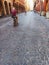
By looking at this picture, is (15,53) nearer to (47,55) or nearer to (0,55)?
(0,55)

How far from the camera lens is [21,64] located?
5.80 meters

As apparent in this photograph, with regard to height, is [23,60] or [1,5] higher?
[23,60]

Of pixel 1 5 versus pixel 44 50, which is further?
pixel 1 5

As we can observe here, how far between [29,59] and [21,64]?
2.01ft

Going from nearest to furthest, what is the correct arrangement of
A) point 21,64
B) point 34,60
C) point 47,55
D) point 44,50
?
point 21,64, point 34,60, point 47,55, point 44,50

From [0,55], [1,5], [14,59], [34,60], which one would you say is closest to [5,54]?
[0,55]

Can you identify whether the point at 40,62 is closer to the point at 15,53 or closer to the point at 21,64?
Result: the point at 21,64

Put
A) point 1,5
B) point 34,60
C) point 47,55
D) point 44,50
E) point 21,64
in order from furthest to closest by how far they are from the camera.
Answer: point 1,5 → point 44,50 → point 47,55 → point 34,60 → point 21,64

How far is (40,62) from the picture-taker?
5.98 metres

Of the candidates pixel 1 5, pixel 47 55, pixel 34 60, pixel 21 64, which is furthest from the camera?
pixel 1 5

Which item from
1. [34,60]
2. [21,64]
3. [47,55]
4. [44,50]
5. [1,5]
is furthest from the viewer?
[1,5]

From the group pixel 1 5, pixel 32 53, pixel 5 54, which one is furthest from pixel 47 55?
pixel 1 5

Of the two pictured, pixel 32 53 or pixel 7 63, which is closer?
pixel 7 63

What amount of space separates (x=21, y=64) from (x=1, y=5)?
3725cm
